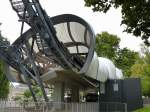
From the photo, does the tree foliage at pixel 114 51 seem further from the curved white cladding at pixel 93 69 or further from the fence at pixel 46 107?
the fence at pixel 46 107

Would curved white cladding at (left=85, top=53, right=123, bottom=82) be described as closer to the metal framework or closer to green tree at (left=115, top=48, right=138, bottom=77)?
the metal framework

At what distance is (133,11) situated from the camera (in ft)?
46.1

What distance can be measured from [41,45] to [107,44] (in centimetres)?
4653

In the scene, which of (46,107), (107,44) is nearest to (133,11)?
(46,107)

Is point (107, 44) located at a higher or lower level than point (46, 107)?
higher

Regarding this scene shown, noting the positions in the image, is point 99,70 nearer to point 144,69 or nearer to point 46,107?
point 46,107

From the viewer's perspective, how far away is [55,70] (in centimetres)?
3544

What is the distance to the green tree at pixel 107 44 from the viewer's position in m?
76.9

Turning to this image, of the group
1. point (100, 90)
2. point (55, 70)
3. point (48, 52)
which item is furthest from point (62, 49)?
point (100, 90)

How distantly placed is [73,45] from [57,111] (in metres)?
12.4

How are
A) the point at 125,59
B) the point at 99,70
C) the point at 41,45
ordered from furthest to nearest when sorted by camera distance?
the point at 125,59 → the point at 99,70 → the point at 41,45

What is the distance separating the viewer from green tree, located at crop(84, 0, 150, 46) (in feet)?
45.0

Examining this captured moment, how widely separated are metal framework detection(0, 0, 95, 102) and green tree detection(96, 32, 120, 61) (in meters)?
36.9

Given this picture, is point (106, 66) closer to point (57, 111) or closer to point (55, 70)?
point (55, 70)
